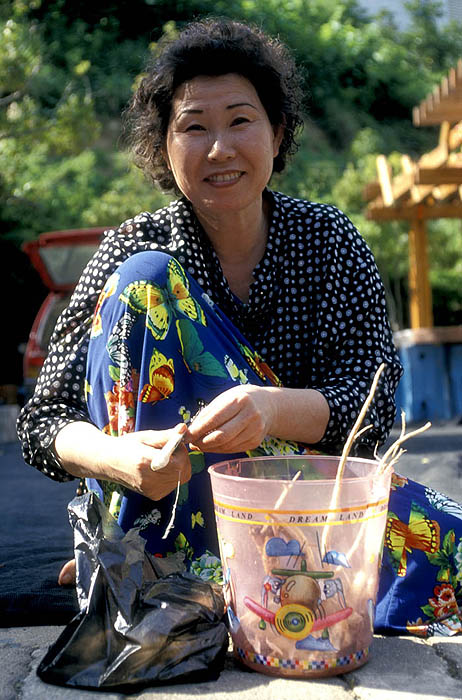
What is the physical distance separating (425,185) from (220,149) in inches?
191

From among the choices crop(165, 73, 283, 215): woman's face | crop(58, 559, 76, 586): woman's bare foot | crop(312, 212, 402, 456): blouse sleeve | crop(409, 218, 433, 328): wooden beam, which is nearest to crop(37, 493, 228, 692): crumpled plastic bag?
crop(312, 212, 402, 456): blouse sleeve

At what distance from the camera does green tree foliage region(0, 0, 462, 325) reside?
331 inches

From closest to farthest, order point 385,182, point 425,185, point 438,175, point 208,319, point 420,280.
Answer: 1. point 208,319
2. point 438,175
3. point 425,185
4. point 385,182
5. point 420,280

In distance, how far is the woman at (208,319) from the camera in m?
1.46

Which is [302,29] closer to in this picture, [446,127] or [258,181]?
[446,127]

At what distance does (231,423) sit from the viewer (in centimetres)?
129

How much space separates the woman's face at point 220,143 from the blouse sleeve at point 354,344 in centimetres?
26

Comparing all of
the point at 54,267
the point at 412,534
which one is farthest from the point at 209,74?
the point at 54,267

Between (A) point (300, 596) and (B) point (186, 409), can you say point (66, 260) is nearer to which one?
(B) point (186, 409)

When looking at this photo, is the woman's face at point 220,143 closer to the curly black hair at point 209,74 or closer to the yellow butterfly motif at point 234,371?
the curly black hair at point 209,74

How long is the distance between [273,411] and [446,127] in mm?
4774

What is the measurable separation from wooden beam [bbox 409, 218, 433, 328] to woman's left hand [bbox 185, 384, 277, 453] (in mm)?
7042

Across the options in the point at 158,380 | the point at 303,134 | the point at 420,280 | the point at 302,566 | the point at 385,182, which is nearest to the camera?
the point at 302,566

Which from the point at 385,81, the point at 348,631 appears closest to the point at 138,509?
the point at 348,631
